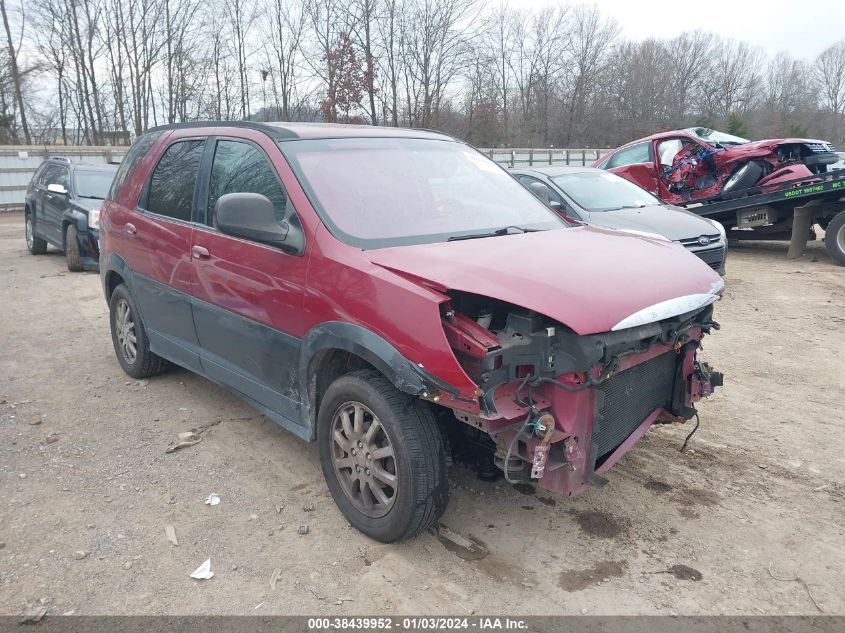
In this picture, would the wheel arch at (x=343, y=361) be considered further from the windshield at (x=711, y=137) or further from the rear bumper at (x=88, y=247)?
the windshield at (x=711, y=137)

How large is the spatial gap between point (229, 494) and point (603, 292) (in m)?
2.35

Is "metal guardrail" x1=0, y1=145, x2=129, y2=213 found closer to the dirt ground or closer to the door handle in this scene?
A: the dirt ground

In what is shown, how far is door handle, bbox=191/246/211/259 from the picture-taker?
3.90 m

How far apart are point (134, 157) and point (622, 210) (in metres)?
5.73

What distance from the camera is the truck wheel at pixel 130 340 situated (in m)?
5.07

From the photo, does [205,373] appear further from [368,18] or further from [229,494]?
[368,18]

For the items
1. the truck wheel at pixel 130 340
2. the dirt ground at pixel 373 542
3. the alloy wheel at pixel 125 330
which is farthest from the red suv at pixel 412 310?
the alloy wheel at pixel 125 330

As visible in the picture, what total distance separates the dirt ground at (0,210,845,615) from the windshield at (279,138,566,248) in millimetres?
1467

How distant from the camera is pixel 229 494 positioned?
3602mm

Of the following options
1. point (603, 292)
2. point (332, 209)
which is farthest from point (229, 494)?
point (603, 292)

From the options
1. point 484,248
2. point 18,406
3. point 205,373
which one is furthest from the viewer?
point 18,406

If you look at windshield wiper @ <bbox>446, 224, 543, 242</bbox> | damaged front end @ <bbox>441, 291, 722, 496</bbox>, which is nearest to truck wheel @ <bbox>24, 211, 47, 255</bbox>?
windshield wiper @ <bbox>446, 224, 543, 242</bbox>

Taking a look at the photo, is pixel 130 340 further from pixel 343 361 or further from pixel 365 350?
pixel 365 350

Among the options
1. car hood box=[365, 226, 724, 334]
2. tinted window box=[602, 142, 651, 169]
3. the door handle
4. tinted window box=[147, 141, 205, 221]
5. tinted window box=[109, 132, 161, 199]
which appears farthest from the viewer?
tinted window box=[602, 142, 651, 169]
